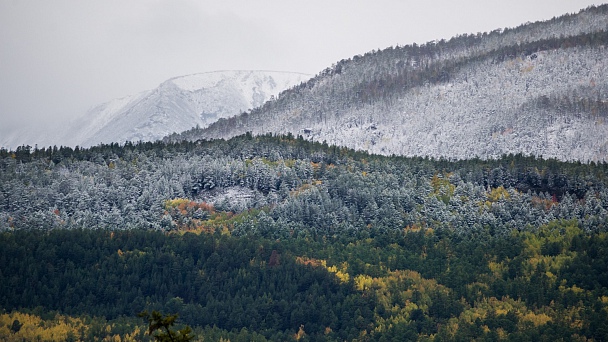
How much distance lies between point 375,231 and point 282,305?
3396 cm

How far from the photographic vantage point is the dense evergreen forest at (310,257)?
145 meters

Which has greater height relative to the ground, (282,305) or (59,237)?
(59,237)

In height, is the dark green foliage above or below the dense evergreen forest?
above

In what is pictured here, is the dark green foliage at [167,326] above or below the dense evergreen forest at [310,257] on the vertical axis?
above

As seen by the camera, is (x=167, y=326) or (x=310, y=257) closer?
(x=167, y=326)

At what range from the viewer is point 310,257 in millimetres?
165250

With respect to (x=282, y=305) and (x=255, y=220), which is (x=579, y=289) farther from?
(x=255, y=220)

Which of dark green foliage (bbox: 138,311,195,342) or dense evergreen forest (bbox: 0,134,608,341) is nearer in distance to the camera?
dark green foliage (bbox: 138,311,195,342)

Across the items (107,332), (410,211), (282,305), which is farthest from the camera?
(410,211)

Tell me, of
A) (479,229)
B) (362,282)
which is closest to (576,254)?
(479,229)

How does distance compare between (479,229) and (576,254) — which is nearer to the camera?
(576,254)

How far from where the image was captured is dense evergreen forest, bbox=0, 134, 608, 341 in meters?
145

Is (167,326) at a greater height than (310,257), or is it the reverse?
(167,326)

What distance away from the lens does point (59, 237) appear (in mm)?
166500
